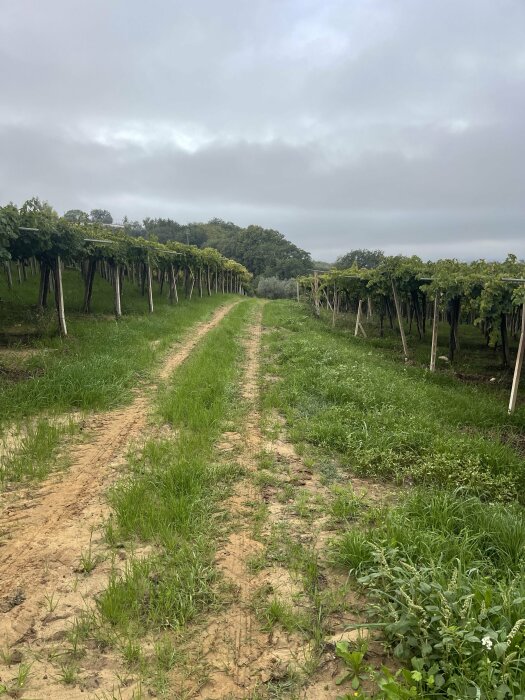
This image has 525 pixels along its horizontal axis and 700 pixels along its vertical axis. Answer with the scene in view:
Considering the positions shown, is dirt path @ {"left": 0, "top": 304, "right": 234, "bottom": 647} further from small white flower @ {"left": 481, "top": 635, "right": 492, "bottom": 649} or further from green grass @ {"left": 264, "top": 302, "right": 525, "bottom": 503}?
green grass @ {"left": 264, "top": 302, "right": 525, "bottom": 503}

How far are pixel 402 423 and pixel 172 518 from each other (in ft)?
12.8

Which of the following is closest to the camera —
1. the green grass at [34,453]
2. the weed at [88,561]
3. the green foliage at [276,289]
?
the weed at [88,561]

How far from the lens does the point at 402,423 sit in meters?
6.52

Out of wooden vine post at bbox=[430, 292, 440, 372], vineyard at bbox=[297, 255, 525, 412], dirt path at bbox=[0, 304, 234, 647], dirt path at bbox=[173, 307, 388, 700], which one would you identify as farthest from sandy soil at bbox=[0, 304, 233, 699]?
wooden vine post at bbox=[430, 292, 440, 372]

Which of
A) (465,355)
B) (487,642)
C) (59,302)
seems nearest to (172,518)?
(487,642)

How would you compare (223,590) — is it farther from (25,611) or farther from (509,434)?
(509,434)

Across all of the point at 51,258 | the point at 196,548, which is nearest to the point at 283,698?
the point at 196,548

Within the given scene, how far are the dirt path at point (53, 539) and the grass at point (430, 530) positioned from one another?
156 cm

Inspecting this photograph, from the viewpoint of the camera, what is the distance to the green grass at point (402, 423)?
16.6 feet

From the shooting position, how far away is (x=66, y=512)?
4008 mm

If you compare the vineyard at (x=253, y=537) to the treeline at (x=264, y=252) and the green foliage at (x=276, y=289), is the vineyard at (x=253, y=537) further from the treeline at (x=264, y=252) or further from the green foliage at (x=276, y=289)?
the treeline at (x=264, y=252)

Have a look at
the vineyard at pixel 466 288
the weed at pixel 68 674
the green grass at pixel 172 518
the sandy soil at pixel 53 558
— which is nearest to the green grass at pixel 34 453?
the sandy soil at pixel 53 558

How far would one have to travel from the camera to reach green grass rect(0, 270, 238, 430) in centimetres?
692

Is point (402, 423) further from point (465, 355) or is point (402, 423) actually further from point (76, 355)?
point (465, 355)
